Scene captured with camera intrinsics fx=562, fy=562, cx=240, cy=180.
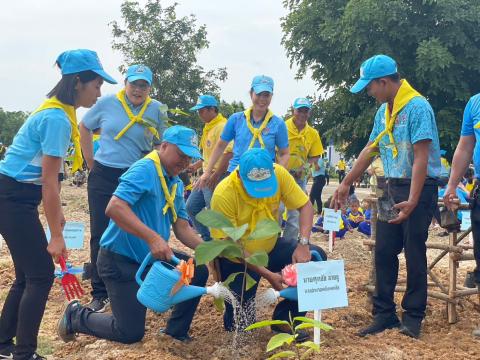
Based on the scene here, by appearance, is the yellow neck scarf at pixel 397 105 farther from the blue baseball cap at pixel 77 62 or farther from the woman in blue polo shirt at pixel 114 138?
the blue baseball cap at pixel 77 62

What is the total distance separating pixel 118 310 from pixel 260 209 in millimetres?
980

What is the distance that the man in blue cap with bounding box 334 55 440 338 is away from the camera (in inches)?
130

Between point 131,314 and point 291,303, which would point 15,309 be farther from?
point 291,303

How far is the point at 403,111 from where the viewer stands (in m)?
3.38

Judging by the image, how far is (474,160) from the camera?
3602mm

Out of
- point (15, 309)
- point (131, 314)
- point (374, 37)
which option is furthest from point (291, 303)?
point (374, 37)

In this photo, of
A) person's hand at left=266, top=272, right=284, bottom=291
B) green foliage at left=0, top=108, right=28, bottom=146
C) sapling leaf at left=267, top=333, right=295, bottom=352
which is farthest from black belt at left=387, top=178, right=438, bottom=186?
green foliage at left=0, top=108, right=28, bottom=146

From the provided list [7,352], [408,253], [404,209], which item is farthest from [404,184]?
[7,352]

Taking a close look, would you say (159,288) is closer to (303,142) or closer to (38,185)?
(38,185)

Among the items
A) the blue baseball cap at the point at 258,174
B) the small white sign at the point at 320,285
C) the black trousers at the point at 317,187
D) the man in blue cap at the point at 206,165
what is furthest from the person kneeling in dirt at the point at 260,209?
the black trousers at the point at 317,187

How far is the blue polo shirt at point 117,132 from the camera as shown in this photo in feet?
13.0

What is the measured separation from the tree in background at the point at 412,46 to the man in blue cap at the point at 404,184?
12637 mm

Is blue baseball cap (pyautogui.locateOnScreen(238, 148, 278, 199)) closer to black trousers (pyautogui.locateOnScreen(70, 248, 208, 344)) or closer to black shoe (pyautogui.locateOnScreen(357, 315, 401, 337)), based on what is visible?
black trousers (pyautogui.locateOnScreen(70, 248, 208, 344))

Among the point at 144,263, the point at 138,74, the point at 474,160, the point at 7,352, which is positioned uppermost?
the point at 138,74
